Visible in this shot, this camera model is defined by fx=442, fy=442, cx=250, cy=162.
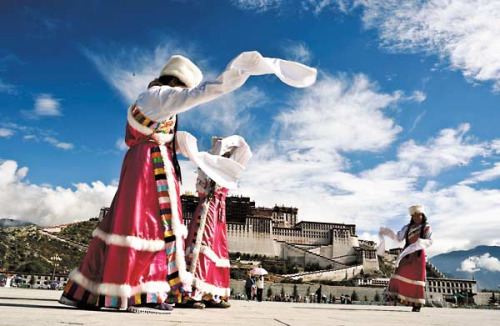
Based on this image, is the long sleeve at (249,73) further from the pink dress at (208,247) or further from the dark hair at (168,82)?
the pink dress at (208,247)

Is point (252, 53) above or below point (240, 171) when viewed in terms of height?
above

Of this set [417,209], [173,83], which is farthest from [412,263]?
[173,83]

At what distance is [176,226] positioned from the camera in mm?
3902

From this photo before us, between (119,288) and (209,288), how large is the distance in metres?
2.36

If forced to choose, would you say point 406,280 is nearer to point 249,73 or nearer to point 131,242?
point 131,242

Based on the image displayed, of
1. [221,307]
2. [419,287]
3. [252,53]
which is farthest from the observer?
[419,287]

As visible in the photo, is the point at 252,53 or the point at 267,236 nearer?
the point at 252,53

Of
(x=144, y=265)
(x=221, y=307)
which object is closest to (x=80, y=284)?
(x=144, y=265)

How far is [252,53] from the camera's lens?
3264 mm

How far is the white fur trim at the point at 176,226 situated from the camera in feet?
12.6

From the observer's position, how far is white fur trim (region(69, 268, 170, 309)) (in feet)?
11.1

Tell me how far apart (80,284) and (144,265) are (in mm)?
534

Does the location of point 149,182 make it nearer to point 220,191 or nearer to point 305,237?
point 220,191

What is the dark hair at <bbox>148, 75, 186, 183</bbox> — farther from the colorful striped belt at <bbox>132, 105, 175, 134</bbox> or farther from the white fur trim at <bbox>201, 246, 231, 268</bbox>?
the white fur trim at <bbox>201, 246, 231, 268</bbox>
